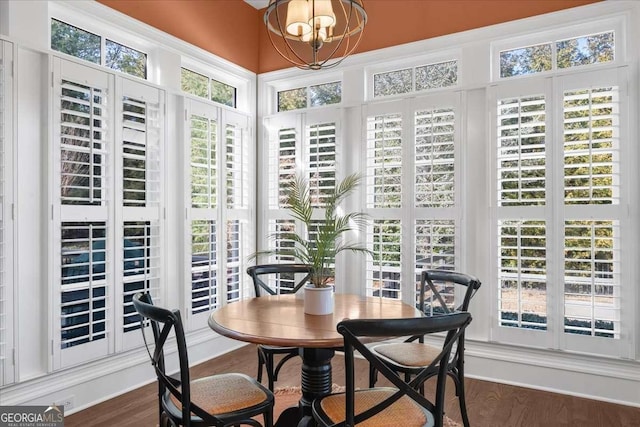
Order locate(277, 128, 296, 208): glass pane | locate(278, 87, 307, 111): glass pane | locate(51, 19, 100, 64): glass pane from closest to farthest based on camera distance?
locate(51, 19, 100, 64): glass pane, locate(277, 128, 296, 208): glass pane, locate(278, 87, 307, 111): glass pane

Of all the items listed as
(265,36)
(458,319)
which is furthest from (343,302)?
(265,36)

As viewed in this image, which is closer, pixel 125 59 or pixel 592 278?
pixel 592 278

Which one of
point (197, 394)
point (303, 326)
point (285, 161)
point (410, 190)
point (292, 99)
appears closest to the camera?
point (197, 394)

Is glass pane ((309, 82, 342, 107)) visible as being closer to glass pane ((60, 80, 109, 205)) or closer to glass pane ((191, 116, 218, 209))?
glass pane ((191, 116, 218, 209))

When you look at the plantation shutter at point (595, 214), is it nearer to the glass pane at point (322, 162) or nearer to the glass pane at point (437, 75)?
the glass pane at point (437, 75)

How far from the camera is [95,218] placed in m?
3.06

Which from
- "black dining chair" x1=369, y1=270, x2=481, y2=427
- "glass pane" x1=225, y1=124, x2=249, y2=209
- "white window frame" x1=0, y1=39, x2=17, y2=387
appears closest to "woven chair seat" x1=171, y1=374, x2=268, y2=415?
"black dining chair" x1=369, y1=270, x2=481, y2=427

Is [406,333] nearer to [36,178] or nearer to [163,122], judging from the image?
[36,178]

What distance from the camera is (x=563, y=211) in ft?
10.7

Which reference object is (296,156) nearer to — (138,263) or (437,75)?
(437,75)

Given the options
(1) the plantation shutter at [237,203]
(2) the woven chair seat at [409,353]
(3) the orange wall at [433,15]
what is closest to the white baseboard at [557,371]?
(2) the woven chair seat at [409,353]

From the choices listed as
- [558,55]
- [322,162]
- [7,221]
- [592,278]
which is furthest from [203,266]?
[558,55]

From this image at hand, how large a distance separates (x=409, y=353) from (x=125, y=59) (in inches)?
117

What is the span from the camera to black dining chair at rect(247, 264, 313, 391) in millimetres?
2764
